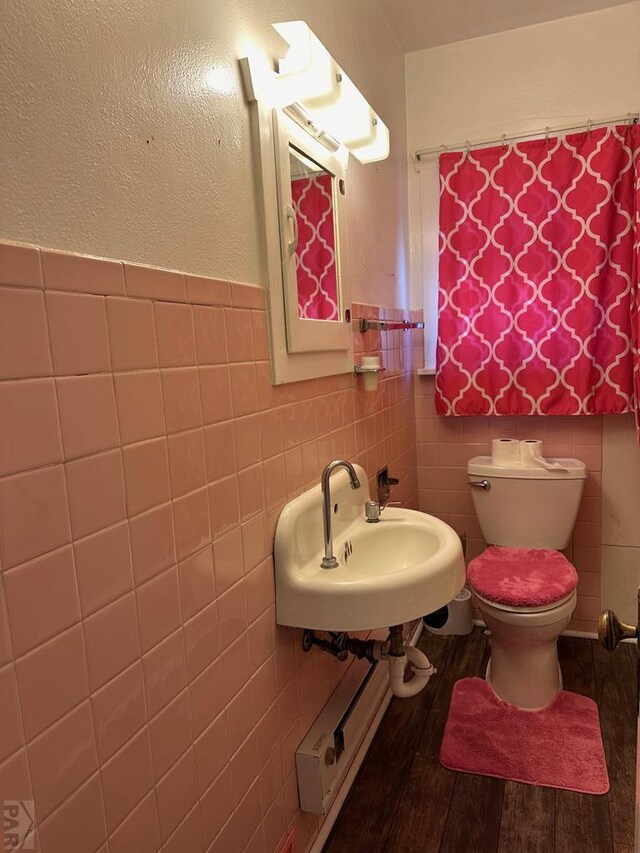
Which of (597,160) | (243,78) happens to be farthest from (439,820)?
(597,160)

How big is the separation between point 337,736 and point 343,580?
56 cm

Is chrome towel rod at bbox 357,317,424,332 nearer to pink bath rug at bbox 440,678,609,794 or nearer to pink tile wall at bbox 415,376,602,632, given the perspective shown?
pink tile wall at bbox 415,376,602,632

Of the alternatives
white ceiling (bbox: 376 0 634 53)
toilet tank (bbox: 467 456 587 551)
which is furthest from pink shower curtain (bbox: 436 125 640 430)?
white ceiling (bbox: 376 0 634 53)

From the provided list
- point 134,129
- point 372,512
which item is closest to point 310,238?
point 134,129

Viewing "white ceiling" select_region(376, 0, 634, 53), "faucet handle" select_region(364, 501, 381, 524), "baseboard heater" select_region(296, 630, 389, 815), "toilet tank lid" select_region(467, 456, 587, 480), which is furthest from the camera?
"toilet tank lid" select_region(467, 456, 587, 480)

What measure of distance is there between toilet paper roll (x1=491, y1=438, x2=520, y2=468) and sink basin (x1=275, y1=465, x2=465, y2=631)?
2.70ft

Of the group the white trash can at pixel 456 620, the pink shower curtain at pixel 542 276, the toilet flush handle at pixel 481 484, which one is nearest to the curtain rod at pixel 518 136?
the pink shower curtain at pixel 542 276

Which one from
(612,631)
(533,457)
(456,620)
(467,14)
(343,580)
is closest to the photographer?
(612,631)

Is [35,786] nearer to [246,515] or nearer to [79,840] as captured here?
[79,840]

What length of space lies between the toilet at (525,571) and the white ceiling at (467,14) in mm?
1732

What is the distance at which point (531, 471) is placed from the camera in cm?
222

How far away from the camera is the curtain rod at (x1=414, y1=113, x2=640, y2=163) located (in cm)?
215

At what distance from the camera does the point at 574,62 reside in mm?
2199

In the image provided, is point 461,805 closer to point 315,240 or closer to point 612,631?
point 612,631
